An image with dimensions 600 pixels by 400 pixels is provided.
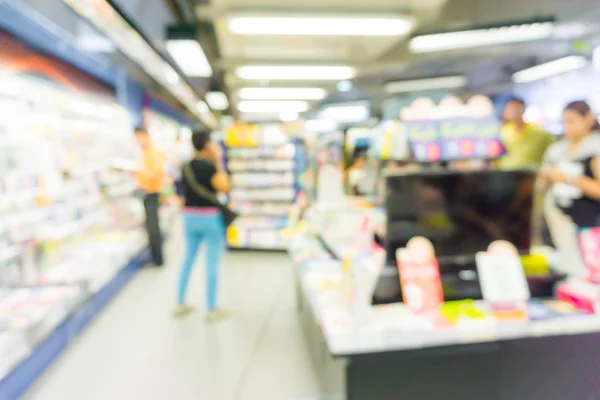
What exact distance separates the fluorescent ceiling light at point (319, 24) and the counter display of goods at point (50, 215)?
214cm

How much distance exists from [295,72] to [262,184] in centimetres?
284

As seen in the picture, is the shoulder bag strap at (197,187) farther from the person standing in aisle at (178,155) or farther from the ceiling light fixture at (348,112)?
the ceiling light fixture at (348,112)

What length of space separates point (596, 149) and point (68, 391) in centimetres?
392

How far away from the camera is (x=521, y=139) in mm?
4008

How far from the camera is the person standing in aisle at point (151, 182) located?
5762mm

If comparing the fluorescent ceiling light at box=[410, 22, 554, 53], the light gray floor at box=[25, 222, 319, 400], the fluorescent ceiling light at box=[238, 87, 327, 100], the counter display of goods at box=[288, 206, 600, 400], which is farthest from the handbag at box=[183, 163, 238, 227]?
the fluorescent ceiling light at box=[238, 87, 327, 100]

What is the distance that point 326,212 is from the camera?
3555 millimetres

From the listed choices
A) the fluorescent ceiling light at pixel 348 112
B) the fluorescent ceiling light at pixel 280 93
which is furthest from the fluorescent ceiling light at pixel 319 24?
the fluorescent ceiling light at pixel 348 112

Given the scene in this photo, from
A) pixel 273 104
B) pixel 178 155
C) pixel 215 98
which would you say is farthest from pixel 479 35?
pixel 273 104

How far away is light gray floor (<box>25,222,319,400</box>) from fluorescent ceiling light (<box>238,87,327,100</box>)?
7762 mm

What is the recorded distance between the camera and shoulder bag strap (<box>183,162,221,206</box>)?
13.1 ft

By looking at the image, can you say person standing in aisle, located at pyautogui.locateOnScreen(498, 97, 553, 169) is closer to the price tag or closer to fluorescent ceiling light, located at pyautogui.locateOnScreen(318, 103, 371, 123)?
the price tag

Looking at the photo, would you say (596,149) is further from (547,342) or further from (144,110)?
(144,110)

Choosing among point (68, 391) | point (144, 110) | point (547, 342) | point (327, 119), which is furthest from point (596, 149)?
point (327, 119)
